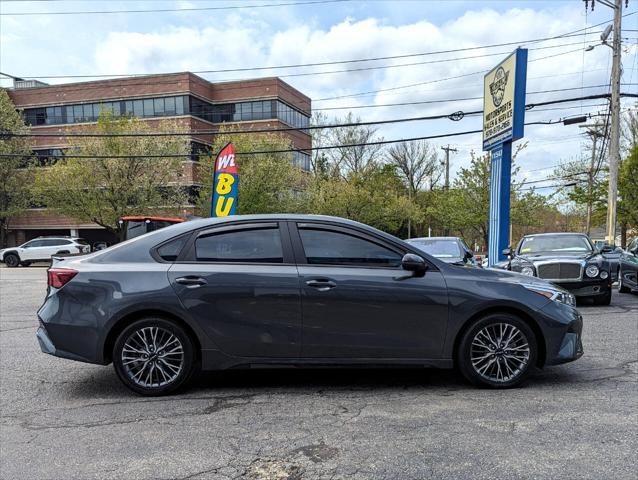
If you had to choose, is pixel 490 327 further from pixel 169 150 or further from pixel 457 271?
pixel 169 150

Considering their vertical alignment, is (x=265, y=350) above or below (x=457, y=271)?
below

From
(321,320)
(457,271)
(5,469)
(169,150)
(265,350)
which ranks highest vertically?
(169,150)

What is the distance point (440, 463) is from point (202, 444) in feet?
5.32

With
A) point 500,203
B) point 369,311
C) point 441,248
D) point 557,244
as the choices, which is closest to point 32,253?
point 441,248

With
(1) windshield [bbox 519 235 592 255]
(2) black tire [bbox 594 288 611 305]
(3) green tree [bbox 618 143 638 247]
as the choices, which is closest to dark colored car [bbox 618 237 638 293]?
(1) windshield [bbox 519 235 592 255]

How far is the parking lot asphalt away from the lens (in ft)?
9.90

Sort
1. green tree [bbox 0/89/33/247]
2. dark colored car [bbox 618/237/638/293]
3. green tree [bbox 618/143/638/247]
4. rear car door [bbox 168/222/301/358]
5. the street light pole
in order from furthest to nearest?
green tree [bbox 0/89/33/247], green tree [bbox 618/143/638/247], the street light pole, dark colored car [bbox 618/237/638/293], rear car door [bbox 168/222/301/358]

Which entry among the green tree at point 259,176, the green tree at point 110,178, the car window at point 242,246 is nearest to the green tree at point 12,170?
the green tree at point 110,178

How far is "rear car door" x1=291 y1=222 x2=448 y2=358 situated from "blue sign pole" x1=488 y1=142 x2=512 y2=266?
10.1 metres

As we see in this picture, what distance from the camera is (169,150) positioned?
3089cm

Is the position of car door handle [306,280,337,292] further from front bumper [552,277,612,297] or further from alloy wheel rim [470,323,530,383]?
front bumper [552,277,612,297]

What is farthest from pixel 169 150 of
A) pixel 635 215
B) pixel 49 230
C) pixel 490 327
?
pixel 490 327

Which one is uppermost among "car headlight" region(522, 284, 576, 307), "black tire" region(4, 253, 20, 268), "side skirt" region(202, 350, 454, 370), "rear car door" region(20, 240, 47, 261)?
"car headlight" region(522, 284, 576, 307)

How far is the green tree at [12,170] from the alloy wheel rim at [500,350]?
129 ft
